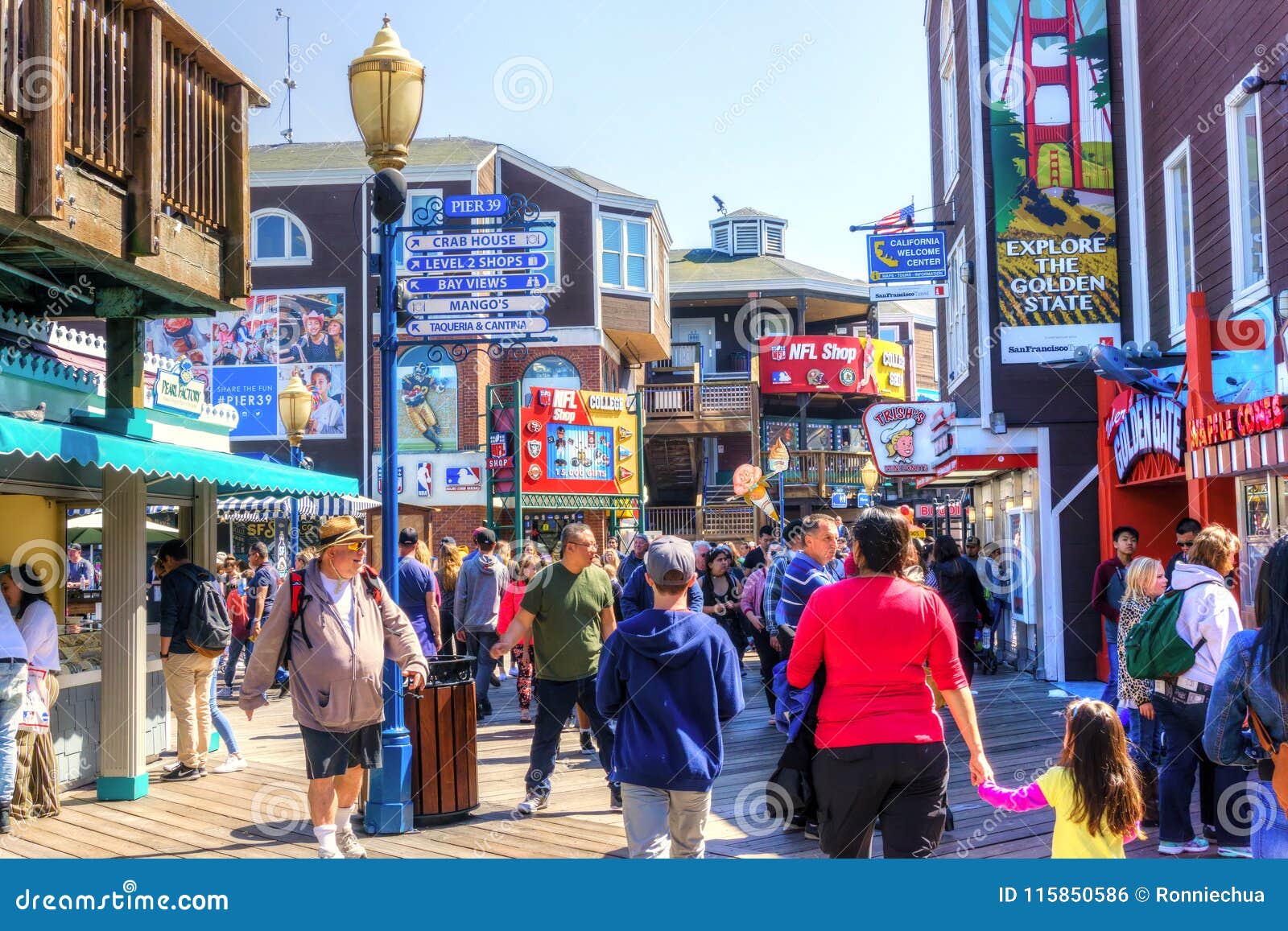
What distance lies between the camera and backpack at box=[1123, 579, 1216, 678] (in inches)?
259

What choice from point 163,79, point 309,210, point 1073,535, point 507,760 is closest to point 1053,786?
point 507,760

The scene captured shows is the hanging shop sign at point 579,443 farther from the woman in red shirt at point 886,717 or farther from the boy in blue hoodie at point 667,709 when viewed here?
the woman in red shirt at point 886,717

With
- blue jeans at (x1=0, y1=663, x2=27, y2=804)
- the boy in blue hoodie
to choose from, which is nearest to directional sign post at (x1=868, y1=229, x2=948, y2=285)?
blue jeans at (x1=0, y1=663, x2=27, y2=804)

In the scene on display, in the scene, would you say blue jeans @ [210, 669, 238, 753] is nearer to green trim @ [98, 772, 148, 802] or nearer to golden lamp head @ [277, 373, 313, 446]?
green trim @ [98, 772, 148, 802]

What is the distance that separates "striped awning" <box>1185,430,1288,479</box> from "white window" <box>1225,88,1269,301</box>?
5.48ft

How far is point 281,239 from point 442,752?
79.5 ft

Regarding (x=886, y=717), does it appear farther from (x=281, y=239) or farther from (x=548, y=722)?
(x=281, y=239)

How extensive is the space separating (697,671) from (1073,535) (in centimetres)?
1158

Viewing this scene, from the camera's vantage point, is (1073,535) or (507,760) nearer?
(507,760)

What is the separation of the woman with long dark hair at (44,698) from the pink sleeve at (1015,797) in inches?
244

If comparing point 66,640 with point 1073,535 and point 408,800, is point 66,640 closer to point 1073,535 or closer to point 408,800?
point 408,800

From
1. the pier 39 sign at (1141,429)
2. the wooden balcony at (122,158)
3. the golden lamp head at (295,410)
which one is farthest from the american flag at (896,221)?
the wooden balcony at (122,158)

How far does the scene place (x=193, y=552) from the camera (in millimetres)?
10867

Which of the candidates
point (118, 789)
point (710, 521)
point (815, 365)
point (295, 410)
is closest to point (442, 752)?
point (118, 789)
